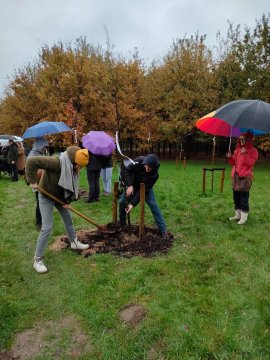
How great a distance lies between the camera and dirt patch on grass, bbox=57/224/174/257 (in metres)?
5.49

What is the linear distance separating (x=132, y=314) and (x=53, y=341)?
91 cm

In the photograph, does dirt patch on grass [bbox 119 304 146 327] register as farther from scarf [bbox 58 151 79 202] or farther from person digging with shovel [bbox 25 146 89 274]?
scarf [bbox 58 151 79 202]

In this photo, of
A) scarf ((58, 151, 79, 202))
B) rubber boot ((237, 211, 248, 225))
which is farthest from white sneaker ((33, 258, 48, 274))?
rubber boot ((237, 211, 248, 225))

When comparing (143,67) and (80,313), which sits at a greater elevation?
(143,67)

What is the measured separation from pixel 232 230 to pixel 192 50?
22.4 metres

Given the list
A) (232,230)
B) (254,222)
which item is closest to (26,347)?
(232,230)

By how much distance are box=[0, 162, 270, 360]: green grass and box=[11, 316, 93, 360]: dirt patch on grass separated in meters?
0.09

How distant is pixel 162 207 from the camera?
27.9 feet

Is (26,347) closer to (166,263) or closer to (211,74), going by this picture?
(166,263)

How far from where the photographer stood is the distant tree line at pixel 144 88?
69.9 ft

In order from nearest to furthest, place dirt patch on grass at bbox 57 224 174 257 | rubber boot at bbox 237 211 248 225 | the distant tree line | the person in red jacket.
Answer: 1. dirt patch on grass at bbox 57 224 174 257
2. the person in red jacket
3. rubber boot at bbox 237 211 248 225
4. the distant tree line

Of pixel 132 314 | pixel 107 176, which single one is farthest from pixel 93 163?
pixel 132 314

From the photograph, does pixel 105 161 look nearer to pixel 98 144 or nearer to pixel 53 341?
pixel 98 144

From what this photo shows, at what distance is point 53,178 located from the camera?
4863mm
